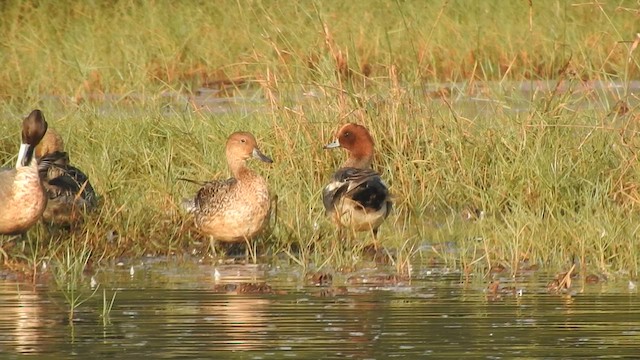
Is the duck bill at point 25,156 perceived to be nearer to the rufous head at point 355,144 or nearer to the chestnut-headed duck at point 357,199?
the chestnut-headed duck at point 357,199

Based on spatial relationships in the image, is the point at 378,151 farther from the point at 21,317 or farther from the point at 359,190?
the point at 21,317

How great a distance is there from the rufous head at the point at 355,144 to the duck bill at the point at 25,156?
83.7 inches

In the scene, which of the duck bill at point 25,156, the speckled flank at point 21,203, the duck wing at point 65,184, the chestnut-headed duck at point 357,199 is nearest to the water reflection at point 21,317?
the speckled flank at point 21,203

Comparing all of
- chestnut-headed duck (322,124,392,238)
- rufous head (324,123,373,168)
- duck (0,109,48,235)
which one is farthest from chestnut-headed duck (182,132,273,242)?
rufous head (324,123,373,168)

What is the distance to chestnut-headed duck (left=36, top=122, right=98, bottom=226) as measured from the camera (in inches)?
350

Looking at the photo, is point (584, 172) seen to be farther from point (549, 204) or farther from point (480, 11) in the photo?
point (480, 11)

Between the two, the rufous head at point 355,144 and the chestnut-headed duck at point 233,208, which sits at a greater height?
the rufous head at point 355,144

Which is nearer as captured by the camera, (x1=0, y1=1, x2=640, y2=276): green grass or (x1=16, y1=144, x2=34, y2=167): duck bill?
(x1=0, y1=1, x2=640, y2=276): green grass

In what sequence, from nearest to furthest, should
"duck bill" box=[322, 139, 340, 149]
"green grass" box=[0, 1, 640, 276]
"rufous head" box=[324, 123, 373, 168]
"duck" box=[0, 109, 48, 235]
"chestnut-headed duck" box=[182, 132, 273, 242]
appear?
"duck" box=[0, 109, 48, 235] → "green grass" box=[0, 1, 640, 276] → "chestnut-headed duck" box=[182, 132, 273, 242] → "rufous head" box=[324, 123, 373, 168] → "duck bill" box=[322, 139, 340, 149]

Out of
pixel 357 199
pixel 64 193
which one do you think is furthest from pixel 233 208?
pixel 64 193

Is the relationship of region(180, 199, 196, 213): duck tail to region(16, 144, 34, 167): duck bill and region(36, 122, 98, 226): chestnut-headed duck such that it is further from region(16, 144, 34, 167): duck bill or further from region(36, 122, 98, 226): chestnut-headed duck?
region(16, 144, 34, 167): duck bill

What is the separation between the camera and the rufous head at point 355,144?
10.1 m

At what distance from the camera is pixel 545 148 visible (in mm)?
10023

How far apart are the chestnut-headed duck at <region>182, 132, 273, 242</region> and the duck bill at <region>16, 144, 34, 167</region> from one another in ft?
3.02
